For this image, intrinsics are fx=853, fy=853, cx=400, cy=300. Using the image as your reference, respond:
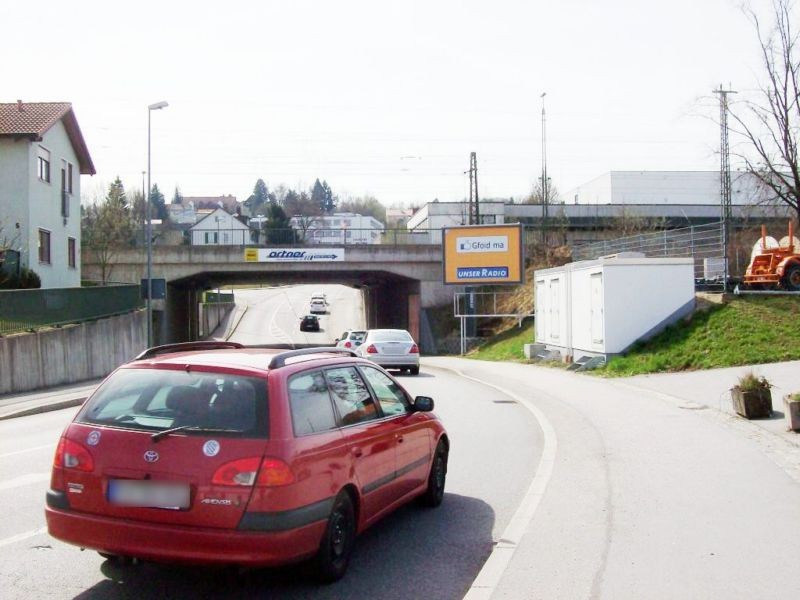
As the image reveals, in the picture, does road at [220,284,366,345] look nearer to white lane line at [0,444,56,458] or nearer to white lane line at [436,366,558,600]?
white lane line at [0,444,56,458]

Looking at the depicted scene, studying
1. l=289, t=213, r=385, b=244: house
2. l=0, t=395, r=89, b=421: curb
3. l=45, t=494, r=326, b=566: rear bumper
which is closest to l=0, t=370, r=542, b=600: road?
l=45, t=494, r=326, b=566: rear bumper

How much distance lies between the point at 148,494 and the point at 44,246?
113 ft

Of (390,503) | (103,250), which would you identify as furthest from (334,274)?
(390,503)

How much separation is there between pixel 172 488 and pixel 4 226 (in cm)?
3219

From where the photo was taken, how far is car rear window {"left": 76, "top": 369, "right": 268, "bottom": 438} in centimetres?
514

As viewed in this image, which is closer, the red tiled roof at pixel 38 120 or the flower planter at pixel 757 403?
the flower planter at pixel 757 403

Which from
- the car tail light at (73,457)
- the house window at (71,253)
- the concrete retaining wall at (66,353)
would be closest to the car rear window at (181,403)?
the car tail light at (73,457)

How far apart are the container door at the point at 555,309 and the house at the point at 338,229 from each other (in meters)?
18.5

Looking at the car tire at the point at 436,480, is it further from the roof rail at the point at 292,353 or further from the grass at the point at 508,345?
the grass at the point at 508,345

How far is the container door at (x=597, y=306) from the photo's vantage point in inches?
979

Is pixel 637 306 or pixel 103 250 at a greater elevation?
pixel 103 250

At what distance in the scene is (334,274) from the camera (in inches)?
2136

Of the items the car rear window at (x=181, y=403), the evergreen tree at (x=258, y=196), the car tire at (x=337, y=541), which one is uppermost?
the evergreen tree at (x=258, y=196)

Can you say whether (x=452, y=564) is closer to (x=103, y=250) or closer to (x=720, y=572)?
(x=720, y=572)
